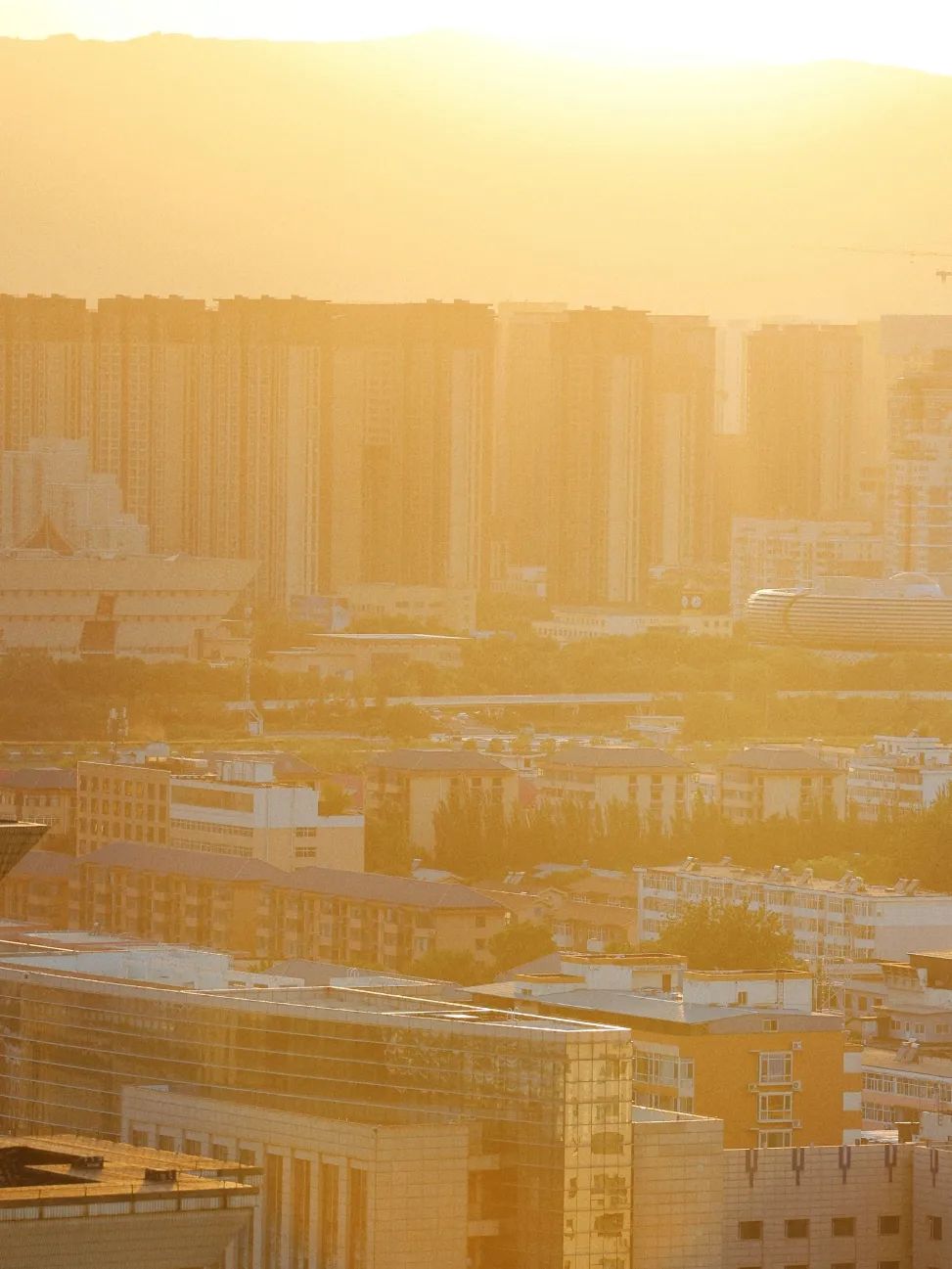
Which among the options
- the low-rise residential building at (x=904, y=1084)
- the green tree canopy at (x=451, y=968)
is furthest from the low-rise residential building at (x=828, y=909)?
the low-rise residential building at (x=904, y=1084)

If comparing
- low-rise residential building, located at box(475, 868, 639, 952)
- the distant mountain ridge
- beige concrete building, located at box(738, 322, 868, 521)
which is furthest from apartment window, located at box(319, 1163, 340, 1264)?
the distant mountain ridge

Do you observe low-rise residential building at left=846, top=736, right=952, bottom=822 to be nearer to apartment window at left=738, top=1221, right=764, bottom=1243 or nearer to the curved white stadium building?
apartment window at left=738, top=1221, right=764, bottom=1243

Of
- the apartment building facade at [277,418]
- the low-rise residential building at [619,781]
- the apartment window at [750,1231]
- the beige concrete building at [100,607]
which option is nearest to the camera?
the apartment window at [750,1231]

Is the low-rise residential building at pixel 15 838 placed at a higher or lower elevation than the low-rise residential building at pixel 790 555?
lower

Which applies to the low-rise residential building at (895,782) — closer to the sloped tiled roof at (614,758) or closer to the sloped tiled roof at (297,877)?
the sloped tiled roof at (614,758)

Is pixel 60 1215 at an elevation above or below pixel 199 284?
below

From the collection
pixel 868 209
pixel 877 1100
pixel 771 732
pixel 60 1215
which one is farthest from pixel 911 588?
pixel 868 209

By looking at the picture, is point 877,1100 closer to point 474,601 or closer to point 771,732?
point 771,732
